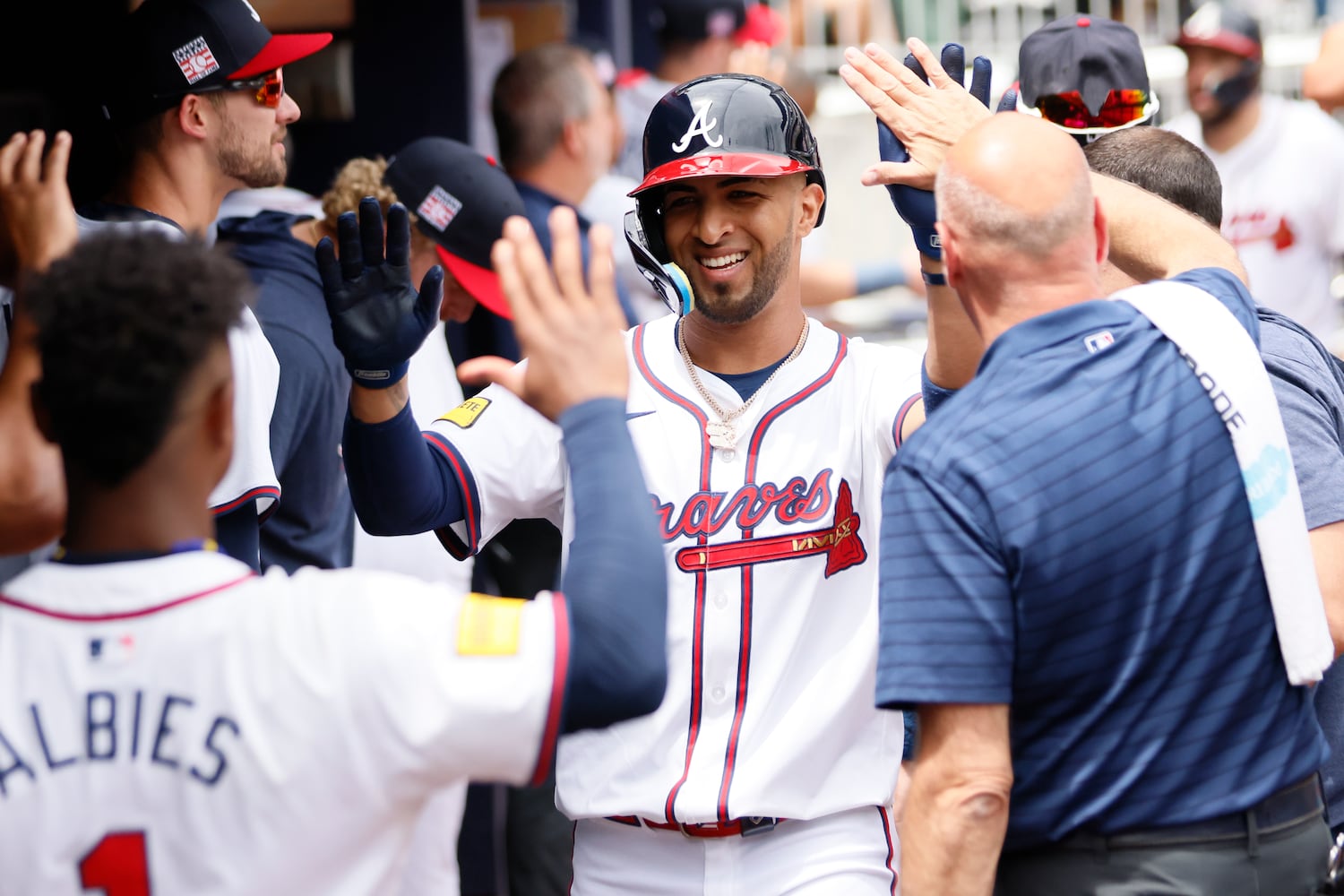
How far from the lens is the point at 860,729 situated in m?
2.77

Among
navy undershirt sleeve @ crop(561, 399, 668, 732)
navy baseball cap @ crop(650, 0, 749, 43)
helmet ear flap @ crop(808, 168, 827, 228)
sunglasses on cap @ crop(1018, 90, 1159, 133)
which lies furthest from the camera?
navy baseball cap @ crop(650, 0, 749, 43)

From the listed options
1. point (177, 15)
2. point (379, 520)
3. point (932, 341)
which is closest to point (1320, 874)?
point (932, 341)

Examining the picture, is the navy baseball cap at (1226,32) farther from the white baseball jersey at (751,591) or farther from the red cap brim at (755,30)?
the white baseball jersey at (751,591)

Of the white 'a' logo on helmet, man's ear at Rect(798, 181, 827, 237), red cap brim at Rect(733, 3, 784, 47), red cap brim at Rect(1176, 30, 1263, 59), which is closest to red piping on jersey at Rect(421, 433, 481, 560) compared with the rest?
the white 'a' logo on helmet

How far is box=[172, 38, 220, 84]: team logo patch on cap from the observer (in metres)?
3.50

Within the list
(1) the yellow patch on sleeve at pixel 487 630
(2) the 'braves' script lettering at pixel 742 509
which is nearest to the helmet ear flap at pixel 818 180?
(2) the 'braves' script lettering at pixel 742 509

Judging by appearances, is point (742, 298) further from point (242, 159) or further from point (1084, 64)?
point (1084, 64)

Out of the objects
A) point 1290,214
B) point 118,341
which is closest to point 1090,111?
point 1290,214

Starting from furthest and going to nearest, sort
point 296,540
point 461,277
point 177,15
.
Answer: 1. point 461,277
2. point 296,540
3. point 177,15

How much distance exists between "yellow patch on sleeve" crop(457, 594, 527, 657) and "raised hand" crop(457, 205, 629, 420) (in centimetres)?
26

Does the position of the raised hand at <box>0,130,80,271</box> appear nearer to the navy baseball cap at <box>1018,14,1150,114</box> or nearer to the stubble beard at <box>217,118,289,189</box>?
the stubble beard at <box>217,118,289,189</box>

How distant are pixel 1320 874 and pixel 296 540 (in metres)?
2.39

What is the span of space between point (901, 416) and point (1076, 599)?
70cm

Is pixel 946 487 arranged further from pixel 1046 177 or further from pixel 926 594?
pixel 1046 177
